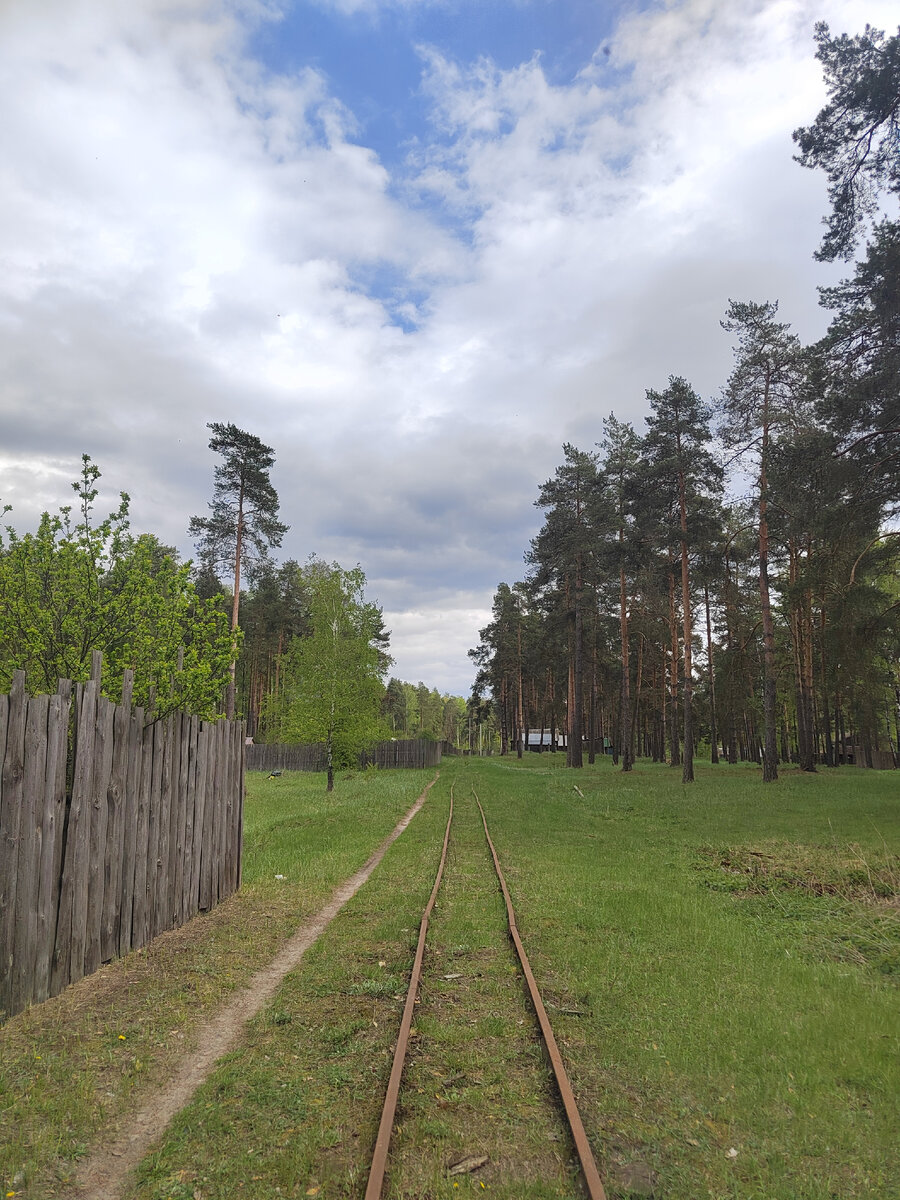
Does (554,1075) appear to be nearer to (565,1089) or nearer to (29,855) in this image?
(565,1089)

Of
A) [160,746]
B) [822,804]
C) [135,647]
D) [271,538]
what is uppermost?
[271,538]

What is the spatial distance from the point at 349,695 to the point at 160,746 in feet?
67.5

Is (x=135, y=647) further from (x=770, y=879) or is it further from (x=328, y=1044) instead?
(x=770, y=879)

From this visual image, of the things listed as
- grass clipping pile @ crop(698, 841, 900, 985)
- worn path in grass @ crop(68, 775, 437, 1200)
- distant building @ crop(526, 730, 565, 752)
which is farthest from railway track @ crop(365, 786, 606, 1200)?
distant building @ crop(526, 730, 565, 752)

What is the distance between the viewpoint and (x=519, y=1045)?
4867 mm

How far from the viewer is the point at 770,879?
33.7 feet

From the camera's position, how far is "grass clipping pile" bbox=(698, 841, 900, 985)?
285 inches

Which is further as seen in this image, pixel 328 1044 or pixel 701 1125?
pixel 328 1044

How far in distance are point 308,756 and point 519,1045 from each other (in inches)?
1738

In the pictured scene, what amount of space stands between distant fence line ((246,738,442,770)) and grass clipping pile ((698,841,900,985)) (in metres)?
35.1

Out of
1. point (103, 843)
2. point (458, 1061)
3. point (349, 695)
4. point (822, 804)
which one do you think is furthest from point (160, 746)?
point (349, 695)

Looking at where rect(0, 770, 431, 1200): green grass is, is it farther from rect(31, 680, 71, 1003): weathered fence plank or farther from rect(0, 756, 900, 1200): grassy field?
rect(31, 680, 71, 1003): weathered fence plank

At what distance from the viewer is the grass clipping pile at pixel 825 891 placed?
7.24 meters

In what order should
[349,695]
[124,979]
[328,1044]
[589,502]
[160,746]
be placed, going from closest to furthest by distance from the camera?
[328,1044]
[124,979]
[160,746]
[349,695]
[589,502]
